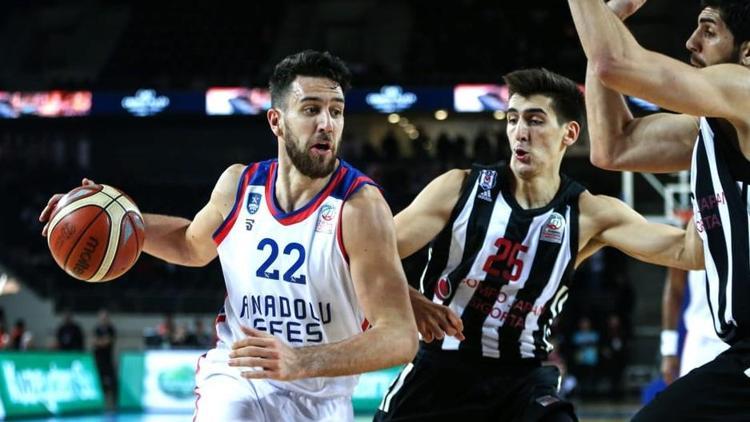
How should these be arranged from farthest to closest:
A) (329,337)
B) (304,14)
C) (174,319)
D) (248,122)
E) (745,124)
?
(304,14) → (248,122) → (174,319) → (329,337) → (745,124)

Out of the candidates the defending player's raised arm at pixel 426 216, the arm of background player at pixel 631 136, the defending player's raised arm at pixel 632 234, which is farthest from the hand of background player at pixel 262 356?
the defending player's raised arm at pixel 632 234

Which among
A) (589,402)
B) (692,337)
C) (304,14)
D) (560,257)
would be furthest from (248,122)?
(560,257)

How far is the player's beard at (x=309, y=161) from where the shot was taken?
Answer: 441 cm

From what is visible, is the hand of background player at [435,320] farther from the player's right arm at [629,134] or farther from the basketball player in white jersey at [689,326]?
the basketball player in white jersey at [689,326]

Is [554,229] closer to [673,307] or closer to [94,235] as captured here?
[94,235]

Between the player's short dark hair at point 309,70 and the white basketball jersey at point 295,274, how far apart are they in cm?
40

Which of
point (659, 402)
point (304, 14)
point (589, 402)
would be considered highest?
point (304, 14)

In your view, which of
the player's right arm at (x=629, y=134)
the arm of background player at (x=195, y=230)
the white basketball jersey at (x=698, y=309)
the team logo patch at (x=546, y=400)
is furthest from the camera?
the white basketball jersey at (x=698, y=309)

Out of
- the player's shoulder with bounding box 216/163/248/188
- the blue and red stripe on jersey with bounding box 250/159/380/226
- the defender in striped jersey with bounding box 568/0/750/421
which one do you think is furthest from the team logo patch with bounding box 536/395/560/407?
the player's shoulder with bounding box 216/163/248/188

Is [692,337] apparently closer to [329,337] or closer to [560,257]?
[560,257]

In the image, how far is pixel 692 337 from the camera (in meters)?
7.12

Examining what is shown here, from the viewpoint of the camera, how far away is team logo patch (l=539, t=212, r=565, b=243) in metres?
5.19

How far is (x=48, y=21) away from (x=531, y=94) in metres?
24.7

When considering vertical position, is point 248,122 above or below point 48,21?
below
